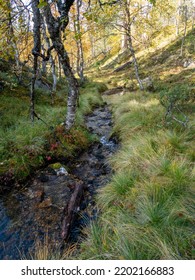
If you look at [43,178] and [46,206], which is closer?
[46,206]

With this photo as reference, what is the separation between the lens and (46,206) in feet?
14.2

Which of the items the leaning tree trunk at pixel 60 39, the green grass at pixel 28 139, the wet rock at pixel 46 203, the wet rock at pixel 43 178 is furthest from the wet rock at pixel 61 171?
the leaning tree trunk at pixel 60 39

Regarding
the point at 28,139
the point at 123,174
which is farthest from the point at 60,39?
the point at 123,174

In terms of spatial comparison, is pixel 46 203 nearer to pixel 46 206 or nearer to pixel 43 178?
pixel 46 206

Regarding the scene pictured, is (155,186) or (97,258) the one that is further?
(155,186)

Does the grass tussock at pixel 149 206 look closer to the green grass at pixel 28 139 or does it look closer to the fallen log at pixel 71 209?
the fallen log at pixel 71 209

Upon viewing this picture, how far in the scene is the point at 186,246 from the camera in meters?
2.64

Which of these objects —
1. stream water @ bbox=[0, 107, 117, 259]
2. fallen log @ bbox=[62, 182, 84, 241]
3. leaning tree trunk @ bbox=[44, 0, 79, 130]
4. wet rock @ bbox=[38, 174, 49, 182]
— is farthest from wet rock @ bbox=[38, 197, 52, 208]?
leaning tree trunk @ bbox=[44, 0, 79, 130]

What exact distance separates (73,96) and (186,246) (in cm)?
566

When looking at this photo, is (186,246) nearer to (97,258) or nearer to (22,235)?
(97,258)

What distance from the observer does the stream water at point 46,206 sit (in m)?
3.53

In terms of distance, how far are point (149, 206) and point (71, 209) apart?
1725 millimetres
